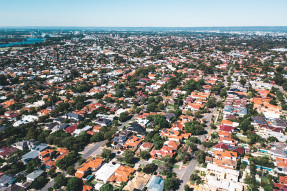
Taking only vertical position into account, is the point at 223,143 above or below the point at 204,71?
below

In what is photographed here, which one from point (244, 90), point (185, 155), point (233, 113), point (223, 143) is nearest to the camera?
point (185, 155)

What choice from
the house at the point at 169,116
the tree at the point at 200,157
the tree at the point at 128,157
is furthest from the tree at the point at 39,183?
the house at the point at 169,116

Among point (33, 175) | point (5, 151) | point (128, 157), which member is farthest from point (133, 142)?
point (5, 151)

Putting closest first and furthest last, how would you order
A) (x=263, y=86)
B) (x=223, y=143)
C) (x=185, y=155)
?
(x=185, y=155) < (x=223, y=143) < (x=263, y=86)

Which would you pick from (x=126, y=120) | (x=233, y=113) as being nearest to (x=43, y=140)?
(x=126, y=120)

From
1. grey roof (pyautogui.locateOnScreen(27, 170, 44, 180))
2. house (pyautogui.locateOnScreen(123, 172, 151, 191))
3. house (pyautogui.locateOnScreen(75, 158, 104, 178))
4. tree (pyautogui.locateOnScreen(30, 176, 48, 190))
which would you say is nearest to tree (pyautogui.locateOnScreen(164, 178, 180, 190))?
house (pyautogui.locateOnScreen(123, 172, 151, 191))

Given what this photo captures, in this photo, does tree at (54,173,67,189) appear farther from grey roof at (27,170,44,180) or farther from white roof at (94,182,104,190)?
white roof at (94,182,104,190)

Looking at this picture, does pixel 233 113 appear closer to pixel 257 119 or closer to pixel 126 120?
pixel 257 119
